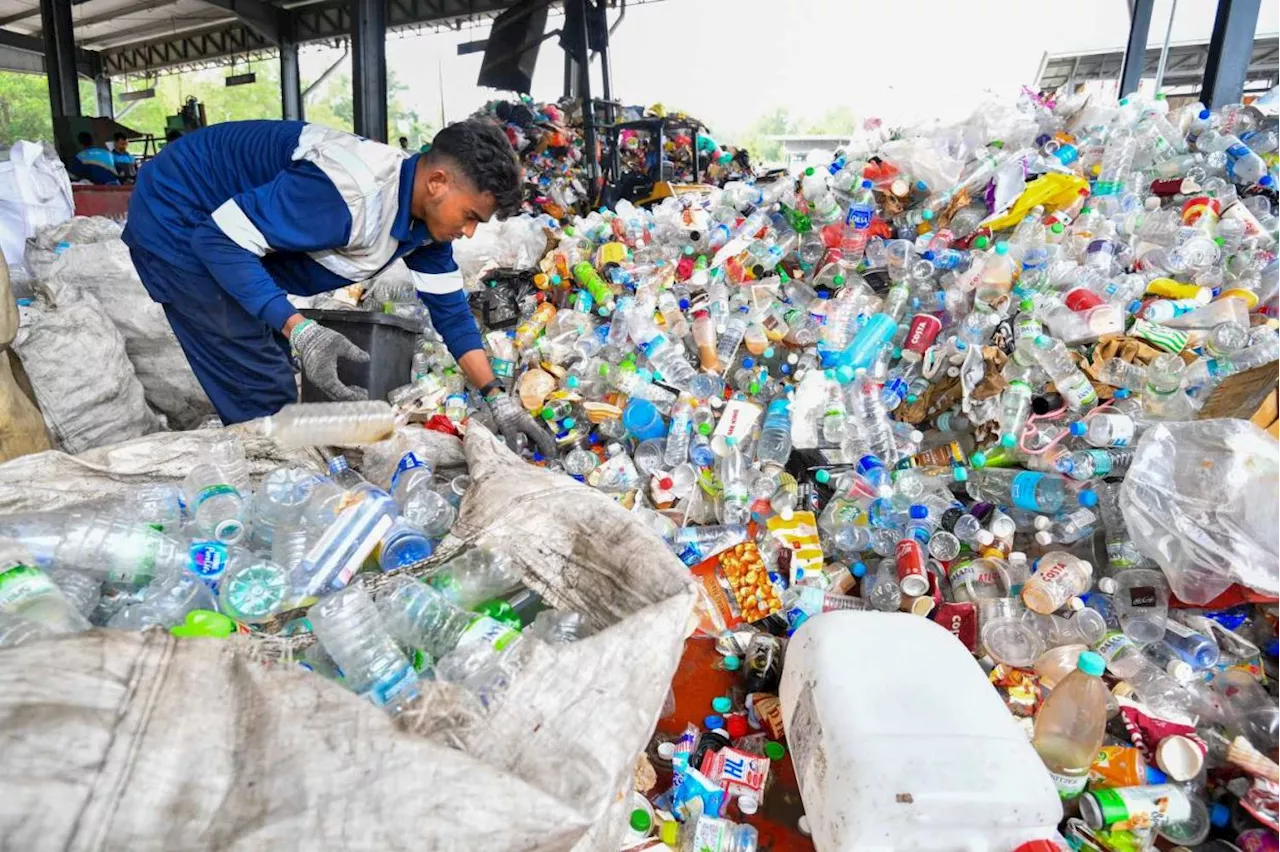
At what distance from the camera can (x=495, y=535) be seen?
142 cm

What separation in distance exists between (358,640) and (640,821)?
661 mm

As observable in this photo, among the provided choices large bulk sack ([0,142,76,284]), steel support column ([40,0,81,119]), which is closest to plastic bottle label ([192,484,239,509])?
large bulk sack ([0,142,76,284])

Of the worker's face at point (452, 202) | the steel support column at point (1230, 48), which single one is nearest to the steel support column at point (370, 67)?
the worker's face at point (452, 202)

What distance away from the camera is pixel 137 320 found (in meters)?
3.18

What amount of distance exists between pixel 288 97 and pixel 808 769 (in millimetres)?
17017

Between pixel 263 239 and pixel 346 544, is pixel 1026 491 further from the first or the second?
pixel 263 239

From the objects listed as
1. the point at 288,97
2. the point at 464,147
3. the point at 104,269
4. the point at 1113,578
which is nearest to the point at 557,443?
the point at 464,147

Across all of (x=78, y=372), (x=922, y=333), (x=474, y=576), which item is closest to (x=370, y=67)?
(x=78, y=372)

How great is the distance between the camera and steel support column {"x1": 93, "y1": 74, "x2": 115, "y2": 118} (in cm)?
1966

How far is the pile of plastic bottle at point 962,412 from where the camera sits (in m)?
1.61

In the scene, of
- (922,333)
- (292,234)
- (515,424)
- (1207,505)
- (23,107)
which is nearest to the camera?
(1207,505)

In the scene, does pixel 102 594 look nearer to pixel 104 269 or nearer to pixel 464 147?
pixel 464 147

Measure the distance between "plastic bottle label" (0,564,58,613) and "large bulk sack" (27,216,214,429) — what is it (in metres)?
2.44

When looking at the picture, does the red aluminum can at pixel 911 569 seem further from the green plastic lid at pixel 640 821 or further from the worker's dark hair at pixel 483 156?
the worker's dark hair at pixel 483 156
